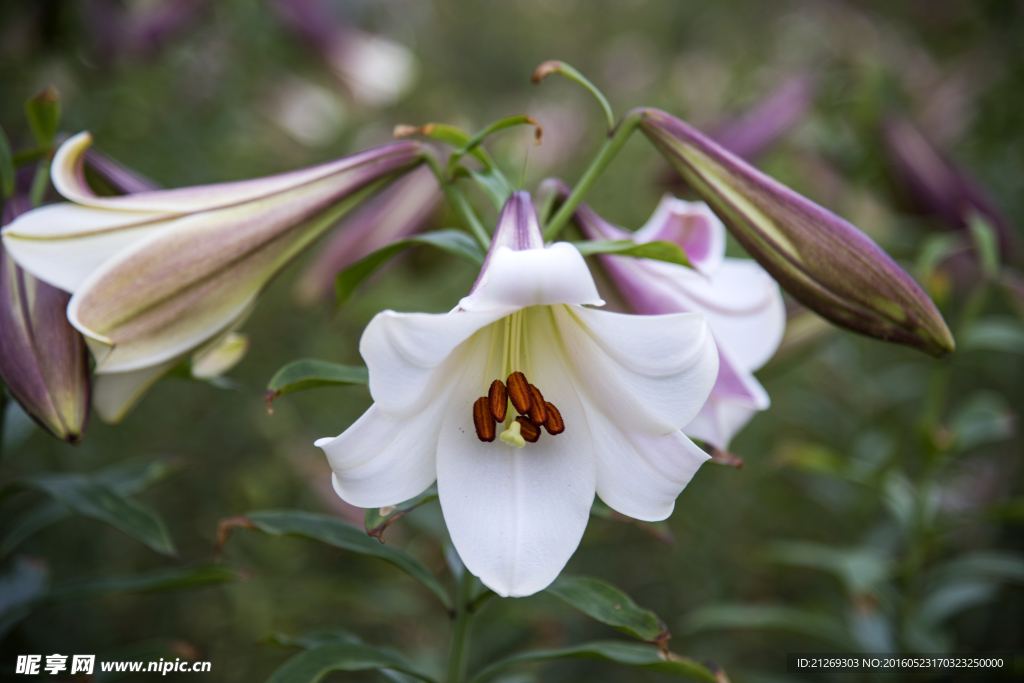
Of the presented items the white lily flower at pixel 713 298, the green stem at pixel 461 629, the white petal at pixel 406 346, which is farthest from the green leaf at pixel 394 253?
the green stem at pixel 461 629

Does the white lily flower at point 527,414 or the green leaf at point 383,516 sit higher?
the white lily flower at point 527,414

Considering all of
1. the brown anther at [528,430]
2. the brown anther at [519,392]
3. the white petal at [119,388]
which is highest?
the brown anther at [519,392]

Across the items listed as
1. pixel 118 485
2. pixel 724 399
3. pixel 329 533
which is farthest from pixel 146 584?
pixel 724 399

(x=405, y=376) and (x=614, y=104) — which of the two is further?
(x=614, y=104)

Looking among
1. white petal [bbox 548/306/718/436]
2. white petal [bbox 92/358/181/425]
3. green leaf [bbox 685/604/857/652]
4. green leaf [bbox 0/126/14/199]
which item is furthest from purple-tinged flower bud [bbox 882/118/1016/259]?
green leaf [bbox 0/126/14/199]

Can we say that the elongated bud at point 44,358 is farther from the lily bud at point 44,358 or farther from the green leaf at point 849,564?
the green leaf at point 849,564

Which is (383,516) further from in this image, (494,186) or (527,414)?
(494,186)

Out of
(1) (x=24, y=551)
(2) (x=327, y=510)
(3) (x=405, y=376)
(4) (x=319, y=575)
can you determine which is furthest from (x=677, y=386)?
(1) (x=24, y=551)

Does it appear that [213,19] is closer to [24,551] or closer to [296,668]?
[24,551]
